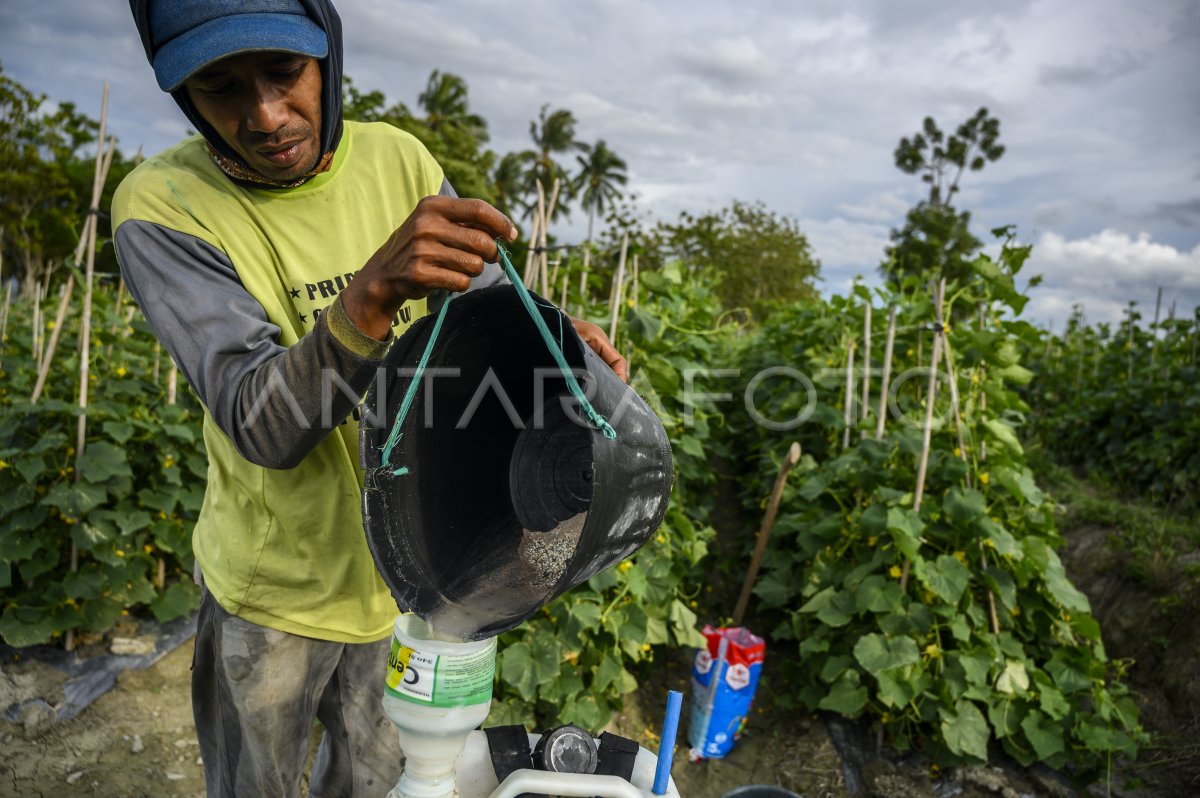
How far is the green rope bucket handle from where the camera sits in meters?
0.93

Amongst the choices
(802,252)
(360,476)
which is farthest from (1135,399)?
(802,252)

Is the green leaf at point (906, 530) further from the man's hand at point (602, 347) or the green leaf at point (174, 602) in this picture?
the green leaf at point (174, 602)

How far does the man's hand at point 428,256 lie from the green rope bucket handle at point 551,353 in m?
0.03

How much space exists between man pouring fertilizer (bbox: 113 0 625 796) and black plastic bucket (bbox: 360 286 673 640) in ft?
0.28

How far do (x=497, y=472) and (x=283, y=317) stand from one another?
0.46 meters

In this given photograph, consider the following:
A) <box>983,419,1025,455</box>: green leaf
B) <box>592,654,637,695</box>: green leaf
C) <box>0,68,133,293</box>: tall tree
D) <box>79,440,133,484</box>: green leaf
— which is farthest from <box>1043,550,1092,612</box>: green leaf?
<box>0,68,133,293</box>: tall tree

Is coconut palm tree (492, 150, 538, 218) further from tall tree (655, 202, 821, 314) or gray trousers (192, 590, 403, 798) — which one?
gray trousers (192, 590, 403, 798)

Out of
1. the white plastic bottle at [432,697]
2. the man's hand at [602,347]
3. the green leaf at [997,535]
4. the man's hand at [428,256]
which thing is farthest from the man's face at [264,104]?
the green leaf at [997,535]

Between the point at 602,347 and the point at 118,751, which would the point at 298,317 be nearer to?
the point at 602,347

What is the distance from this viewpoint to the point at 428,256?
99cm

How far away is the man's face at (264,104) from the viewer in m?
1.19

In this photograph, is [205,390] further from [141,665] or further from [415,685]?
[141,665]

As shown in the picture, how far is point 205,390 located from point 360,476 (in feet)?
1.40

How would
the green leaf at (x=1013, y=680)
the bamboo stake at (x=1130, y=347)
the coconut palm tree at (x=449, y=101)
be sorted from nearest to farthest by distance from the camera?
the green leaf at (x=1013, y=680), the bamboo stake at (x=1130, y=347), the coconut palm tree at (x=449, y=101)
